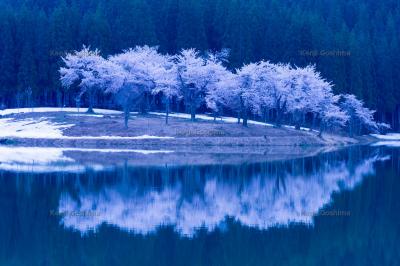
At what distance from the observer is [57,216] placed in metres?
21.6

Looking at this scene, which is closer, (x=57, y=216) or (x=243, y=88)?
(x=57, y=216)

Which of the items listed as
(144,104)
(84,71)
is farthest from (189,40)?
(84,71)

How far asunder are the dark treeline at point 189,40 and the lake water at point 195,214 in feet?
96.1

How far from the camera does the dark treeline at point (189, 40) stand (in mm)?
65562

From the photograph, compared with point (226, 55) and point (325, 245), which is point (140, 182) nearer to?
point (325, 245)

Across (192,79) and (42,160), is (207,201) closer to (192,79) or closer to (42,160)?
(42,160)

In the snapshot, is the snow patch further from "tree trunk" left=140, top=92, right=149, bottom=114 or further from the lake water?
the lake water

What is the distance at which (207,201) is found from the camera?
25.7m

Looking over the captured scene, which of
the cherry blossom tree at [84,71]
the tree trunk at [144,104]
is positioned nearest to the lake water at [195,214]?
the cherry blossom tree at [84,71]

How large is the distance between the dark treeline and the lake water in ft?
96.1

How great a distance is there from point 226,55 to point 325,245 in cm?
5246

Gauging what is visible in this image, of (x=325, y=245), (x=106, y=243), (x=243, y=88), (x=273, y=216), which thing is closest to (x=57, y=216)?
(x=106, y=243)

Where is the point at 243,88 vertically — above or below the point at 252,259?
above

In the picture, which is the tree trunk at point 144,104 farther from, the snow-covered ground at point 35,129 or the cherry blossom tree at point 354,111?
the cherry blossom tree at point 354,111
